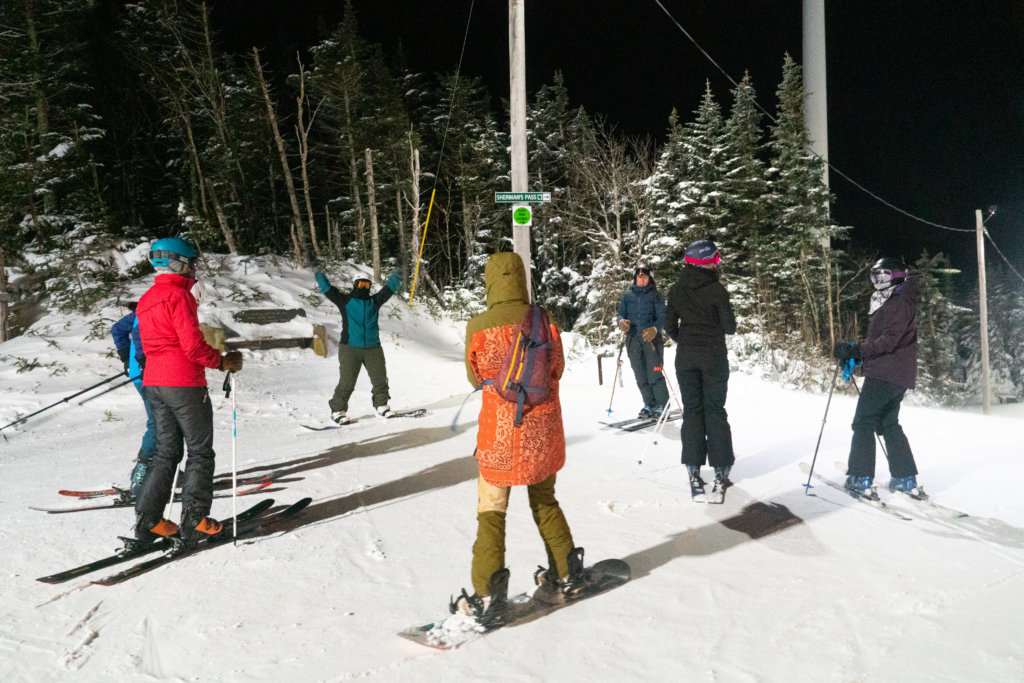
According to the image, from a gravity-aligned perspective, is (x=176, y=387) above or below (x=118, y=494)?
above

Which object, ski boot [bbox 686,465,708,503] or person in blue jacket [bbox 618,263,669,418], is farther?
person in blue jacket [bbox 618,263,669,418]

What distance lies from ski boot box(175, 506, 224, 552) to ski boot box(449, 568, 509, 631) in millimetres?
2200

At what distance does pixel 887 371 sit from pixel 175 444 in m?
5.21

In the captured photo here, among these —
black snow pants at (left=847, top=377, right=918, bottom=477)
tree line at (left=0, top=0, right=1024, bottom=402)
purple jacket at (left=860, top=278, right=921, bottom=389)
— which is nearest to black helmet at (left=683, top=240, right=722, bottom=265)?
purple jacket at (left=860, top=278, right=921, bottom=389)

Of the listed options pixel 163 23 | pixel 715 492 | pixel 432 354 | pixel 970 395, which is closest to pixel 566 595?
pixel 715 492

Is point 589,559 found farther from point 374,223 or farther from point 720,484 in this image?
point 374,223

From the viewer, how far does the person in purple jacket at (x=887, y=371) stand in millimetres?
5191

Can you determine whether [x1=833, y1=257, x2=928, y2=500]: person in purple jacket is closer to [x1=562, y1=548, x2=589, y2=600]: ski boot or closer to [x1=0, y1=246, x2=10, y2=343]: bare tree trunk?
[x1=562, y1=548, x2=589, y2=600]: ski boot

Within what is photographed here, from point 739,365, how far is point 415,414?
451 inches

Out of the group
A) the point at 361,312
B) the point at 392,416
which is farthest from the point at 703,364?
the point at 392,416

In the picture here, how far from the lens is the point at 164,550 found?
4.66 meters

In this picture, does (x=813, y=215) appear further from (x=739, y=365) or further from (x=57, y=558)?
(x=57, y=558)

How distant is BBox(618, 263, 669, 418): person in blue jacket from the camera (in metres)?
8.91

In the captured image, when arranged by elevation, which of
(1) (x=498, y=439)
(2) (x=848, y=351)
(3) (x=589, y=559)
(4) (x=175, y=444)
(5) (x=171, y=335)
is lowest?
(3) (x=589, y=559)
